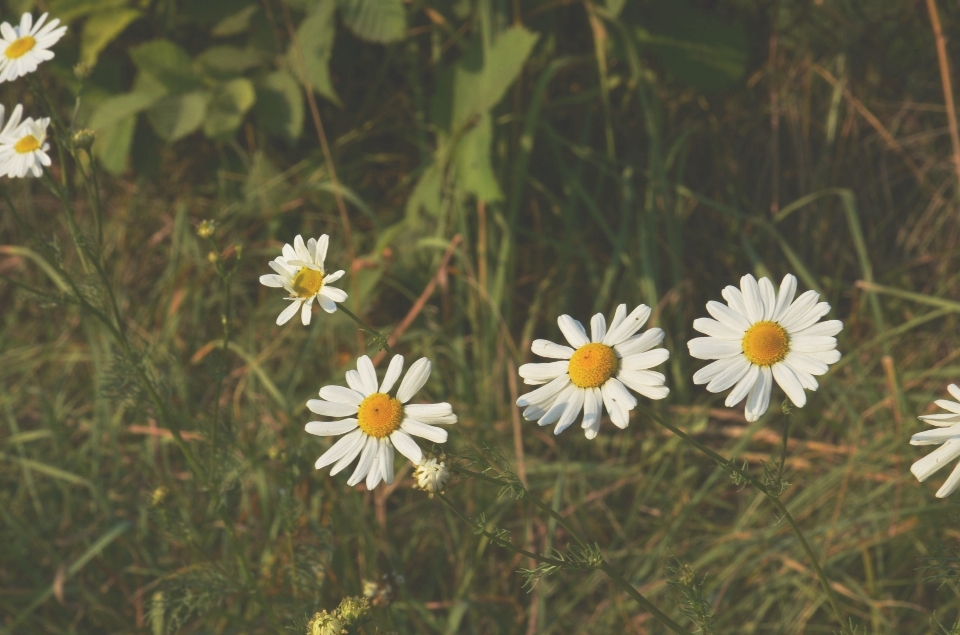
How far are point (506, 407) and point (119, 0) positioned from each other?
1.62 meters

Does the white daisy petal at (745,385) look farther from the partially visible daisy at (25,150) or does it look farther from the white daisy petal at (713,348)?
the partially visible daisy at (25,150)

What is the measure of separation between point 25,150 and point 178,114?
107cm

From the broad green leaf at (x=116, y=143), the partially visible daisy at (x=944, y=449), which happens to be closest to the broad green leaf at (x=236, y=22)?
the broad green leaf at (x=116, y=143)

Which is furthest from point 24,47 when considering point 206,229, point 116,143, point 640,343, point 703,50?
point 703,50

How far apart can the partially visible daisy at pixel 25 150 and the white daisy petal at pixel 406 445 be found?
30.5 inches

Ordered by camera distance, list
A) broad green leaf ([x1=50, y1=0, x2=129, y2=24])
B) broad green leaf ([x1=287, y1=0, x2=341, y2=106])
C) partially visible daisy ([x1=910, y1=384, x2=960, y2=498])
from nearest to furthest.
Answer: partially visible daisy ([x1=910, y1=384, x2=960, y2=498]) < broad green leaf ([x1=287, y1=0, x2=341, y2=106]) < broad green leaf ([x1=50, y1=0, x2=129, y2=24])

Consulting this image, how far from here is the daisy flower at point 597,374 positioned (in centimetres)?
105

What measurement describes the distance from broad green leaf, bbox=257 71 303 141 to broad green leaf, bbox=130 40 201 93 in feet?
0.73

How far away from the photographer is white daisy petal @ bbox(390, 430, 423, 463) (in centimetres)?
106

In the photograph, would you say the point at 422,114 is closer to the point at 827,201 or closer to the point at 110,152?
the point at 110,152

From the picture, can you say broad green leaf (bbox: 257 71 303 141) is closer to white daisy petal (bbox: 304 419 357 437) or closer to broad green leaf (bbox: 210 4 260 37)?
broad green leaf (bbox: 210 4 260 37)

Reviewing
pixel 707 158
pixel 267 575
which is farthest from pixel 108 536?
pixel 707 158

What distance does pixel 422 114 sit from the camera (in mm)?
2760

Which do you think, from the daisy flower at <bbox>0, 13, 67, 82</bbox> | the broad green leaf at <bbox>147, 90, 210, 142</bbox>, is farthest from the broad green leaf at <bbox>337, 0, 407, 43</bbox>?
the daisy flower at <bbox>0, 13, 67, 82</bbox>
